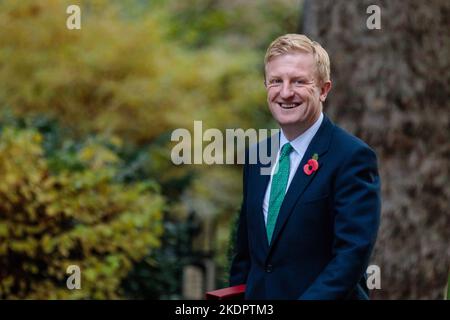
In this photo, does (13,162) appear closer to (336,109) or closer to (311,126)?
(336,109)

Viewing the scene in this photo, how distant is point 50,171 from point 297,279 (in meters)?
4.13

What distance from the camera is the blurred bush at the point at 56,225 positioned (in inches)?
240

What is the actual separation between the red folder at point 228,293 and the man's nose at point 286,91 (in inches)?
30.4

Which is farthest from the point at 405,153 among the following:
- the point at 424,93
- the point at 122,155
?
the point at 122,155

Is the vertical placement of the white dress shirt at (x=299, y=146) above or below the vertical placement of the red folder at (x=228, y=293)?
above

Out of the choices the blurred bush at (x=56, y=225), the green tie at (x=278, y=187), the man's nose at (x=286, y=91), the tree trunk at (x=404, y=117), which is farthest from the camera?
the blurred bush at (x=56, y=225)

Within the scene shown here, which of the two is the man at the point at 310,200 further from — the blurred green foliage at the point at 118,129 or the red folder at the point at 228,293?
the blurred green foliage at the point at 118,129

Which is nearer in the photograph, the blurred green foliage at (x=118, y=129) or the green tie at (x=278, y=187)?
the green tie at (x=278, y=187)

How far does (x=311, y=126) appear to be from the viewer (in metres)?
2.91

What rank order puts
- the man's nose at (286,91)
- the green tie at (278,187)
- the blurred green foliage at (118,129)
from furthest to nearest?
1. the blurred green foliage at (118,129)
2. the green tie at (278,187)
3. the man's nose at (286,91)

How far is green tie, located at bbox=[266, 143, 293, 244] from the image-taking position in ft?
A: 9.39

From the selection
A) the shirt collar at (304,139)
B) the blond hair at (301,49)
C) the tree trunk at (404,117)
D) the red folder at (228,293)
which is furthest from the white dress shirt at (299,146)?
the tree trunk at (404,117)

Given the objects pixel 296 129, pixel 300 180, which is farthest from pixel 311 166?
pixel 296 129

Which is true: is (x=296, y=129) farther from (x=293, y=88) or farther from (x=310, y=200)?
(x=310, y=200)
